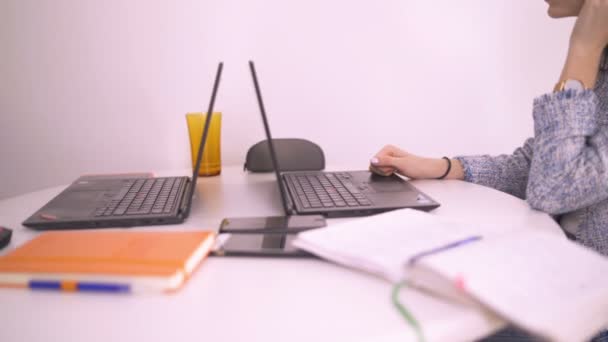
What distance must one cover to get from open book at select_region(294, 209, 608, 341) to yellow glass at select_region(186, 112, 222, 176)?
0.62 meters

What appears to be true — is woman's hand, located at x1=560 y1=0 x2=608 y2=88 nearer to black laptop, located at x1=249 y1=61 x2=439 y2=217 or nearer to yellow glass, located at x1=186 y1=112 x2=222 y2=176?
black laptop, located at x1=249 y1=61 x2=439 y2=217

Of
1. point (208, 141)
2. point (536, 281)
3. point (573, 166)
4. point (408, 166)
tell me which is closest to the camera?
point (536, 281)

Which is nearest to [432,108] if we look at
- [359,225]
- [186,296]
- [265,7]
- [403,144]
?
[403,144]

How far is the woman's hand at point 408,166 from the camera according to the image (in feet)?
3.22

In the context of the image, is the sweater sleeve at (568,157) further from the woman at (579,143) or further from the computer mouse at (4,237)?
the computer mouse at (4,237)

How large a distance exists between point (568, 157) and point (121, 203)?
2.64ft

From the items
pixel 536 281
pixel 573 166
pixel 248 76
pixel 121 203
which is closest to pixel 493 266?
pixel 536 281

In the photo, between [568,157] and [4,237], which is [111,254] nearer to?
[4,237]

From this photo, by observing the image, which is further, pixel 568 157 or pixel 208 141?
pixel 208 141

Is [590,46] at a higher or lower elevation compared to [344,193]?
higher

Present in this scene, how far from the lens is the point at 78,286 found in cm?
47

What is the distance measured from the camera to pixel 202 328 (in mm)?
401

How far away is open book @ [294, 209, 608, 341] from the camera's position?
377 millimetres

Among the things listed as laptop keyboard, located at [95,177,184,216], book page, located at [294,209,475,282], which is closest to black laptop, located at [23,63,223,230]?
laptop keyboard, located at [95,177,184,216]
